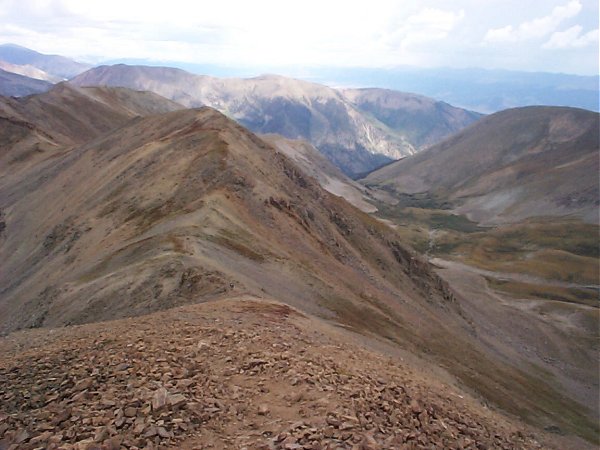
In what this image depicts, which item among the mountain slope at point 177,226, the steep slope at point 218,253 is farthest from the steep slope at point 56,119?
the steep slope at point 218,253

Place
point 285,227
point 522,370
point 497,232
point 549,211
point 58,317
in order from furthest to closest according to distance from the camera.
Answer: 1. point 549,211
2. point 497,232
3. point 522,370
4. point 285,227
5. point 58,317

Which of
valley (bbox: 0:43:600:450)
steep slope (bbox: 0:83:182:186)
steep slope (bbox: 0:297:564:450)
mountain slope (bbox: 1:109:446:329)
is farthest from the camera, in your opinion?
steep slope (bbox: 0:83:182:186)

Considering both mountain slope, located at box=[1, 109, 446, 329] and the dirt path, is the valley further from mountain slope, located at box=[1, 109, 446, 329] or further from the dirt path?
the dirt path

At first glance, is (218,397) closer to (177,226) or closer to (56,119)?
(177,226)

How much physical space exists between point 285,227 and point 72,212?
25.6 meters

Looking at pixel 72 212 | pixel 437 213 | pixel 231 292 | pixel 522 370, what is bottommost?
pixel 437 213

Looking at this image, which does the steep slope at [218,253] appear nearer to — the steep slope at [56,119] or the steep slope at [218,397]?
the steep slope at [218,397]

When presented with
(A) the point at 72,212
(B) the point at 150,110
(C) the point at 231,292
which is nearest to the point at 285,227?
(C) the point at 231,292

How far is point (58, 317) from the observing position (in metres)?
32.4

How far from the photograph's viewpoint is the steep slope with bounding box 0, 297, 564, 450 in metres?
12.5

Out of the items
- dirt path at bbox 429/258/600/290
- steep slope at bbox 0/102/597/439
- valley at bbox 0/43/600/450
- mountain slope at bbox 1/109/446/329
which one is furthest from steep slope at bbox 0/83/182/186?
dirt path at bbox 429/258/600/290

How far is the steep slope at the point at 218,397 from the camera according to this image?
492 inches

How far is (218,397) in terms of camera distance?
14.5 meters

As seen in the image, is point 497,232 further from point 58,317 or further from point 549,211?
point 58,317
